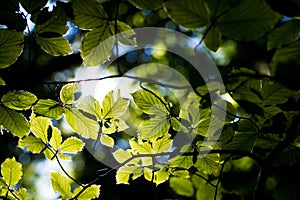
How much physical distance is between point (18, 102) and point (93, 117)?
17 cm

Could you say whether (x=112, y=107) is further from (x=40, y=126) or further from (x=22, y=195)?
(x=22, y=195)

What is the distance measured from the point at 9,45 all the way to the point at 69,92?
0.61ft

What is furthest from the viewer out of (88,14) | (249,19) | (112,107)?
(112,107)

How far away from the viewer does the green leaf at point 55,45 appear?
0.64 meters

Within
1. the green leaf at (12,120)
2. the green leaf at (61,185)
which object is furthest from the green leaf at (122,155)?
the green leaf at (12,120)

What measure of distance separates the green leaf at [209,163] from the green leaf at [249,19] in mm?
397

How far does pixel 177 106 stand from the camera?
804mm

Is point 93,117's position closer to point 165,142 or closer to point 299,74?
point 165,142

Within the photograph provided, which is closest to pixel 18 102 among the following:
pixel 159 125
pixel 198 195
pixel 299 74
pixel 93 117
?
pixel 93 117

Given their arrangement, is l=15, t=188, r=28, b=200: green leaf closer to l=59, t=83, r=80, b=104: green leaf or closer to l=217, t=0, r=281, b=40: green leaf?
l=59, t=83, r=80, b=104: green leaf

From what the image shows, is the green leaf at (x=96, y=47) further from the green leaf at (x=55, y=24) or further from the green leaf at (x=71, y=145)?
the green leaf at (x=71, y=145)

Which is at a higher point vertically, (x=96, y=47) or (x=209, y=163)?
(x=96, y=47)

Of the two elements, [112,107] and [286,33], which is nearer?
[286,33]

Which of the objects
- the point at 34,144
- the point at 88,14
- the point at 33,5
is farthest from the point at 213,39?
the point at 34,144
